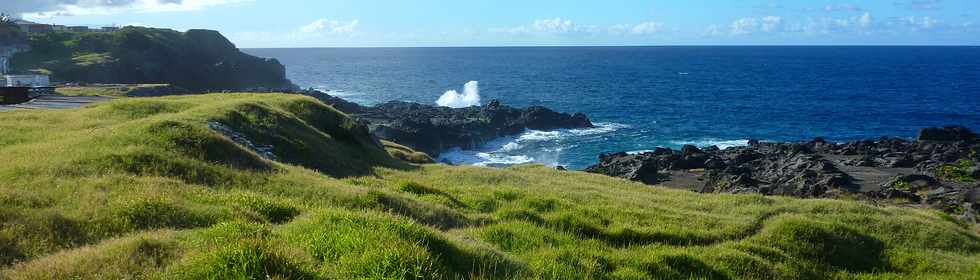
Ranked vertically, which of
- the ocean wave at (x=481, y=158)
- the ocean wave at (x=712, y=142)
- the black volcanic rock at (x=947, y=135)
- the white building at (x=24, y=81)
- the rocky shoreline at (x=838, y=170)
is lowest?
the ocean wave at (x=481, y=158)

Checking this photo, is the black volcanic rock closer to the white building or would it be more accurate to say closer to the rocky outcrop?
the rocky outcrop

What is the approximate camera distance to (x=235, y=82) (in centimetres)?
10694

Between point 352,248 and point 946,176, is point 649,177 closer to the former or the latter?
point 946,176

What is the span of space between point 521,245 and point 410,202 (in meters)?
4.01

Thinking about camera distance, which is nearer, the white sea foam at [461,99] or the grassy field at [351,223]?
the grassy field at [351,223]

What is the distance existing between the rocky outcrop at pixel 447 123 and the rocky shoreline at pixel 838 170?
17302 millimetres

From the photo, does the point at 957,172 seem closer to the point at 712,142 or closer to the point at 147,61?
the point at 712,142

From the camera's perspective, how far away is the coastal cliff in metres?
82.9

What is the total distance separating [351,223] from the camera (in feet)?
34.3

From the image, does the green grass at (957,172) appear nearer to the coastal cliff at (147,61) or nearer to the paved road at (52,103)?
the paved road at (52,103)

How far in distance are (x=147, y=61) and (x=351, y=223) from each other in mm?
96247

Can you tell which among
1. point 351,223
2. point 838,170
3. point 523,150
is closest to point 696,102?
point 523,150

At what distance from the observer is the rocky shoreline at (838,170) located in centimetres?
3906

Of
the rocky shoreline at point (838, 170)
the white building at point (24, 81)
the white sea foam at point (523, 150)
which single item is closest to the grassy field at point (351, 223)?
the rocky shoreline at point (838, 170)
